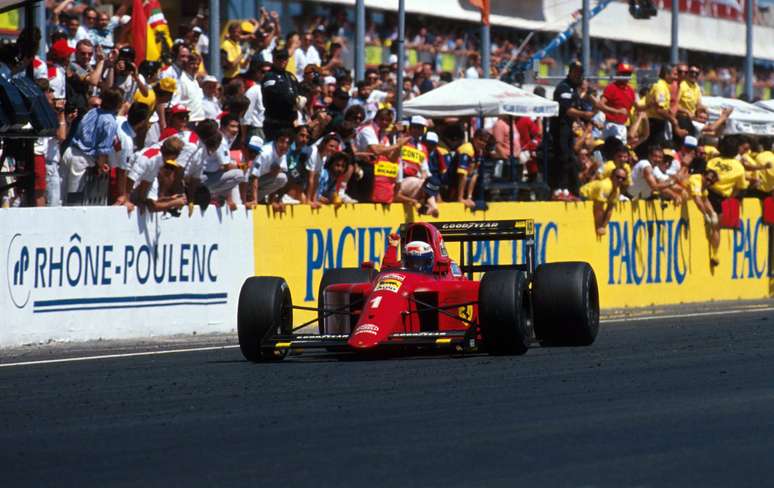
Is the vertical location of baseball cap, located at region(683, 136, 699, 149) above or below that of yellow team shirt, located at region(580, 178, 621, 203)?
above

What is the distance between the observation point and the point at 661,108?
76.1 ft

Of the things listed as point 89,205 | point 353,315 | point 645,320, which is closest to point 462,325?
point 353,315

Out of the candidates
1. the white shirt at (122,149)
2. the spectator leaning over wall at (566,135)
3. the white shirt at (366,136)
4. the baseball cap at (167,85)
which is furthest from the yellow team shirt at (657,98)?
the white shirt at (122,149)

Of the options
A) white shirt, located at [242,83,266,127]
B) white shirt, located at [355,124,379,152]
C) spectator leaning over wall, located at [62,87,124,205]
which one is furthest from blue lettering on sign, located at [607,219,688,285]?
spectator leaning over wall, located at [62,87,124,205]

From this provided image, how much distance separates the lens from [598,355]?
1316 cm

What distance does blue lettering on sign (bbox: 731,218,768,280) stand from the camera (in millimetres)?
24656

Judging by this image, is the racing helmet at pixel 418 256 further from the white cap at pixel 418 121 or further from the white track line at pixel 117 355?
the white cap at pixel 418 121

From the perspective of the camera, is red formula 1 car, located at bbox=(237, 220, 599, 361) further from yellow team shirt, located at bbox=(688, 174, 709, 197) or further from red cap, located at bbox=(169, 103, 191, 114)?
yellow team shirt, located at bbox=(688, 174, 709, 197)

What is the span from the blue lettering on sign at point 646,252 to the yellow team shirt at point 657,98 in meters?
1.56

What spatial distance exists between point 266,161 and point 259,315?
17.3 ft

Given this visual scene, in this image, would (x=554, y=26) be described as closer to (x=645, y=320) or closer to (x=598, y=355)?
(x=645, y=320)

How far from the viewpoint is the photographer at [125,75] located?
57.1ft

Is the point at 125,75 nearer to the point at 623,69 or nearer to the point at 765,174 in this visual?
the point at 623,69

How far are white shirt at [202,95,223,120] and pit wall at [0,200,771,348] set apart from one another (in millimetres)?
1343
